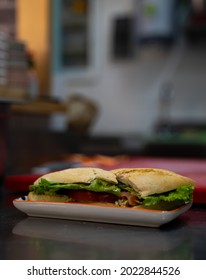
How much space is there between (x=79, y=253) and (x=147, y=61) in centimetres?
382

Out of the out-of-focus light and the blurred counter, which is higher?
the out-of-focus light

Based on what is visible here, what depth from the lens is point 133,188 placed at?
0.75 metres

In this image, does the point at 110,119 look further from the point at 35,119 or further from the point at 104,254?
the point at 104,254

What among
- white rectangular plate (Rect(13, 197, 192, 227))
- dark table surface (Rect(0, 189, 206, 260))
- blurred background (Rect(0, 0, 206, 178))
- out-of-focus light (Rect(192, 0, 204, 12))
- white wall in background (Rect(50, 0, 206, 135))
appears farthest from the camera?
white wall in background (Rect(50, 0, 206, 135))

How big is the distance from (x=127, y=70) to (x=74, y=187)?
12.2ft

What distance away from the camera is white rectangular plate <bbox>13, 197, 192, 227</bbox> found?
73 centimetres

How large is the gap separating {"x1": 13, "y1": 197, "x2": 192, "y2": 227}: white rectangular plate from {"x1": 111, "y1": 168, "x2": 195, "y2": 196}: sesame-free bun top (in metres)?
0.03

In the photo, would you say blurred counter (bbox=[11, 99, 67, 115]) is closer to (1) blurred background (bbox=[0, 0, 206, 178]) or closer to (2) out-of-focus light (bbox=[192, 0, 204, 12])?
(1) blurred background (bbox=[0, 0, 206, 178])

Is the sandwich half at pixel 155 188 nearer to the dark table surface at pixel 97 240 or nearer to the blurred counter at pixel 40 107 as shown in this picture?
the dark table surface at pixel 97 240

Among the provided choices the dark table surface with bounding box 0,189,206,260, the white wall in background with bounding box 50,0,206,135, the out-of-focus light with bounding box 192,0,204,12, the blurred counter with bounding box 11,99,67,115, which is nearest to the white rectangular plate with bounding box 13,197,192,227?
the dark table surface with bounding box 0,189,206,260

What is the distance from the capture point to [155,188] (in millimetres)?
733

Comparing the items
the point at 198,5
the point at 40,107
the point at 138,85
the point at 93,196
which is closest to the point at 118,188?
the point at 93,196

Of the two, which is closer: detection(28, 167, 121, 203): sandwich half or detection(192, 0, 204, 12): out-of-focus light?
detection(28, 167, 121, 203): sandwich half

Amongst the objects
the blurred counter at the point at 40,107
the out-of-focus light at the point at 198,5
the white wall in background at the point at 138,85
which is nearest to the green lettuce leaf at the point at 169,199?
the blurred counter at the point at 40,107
